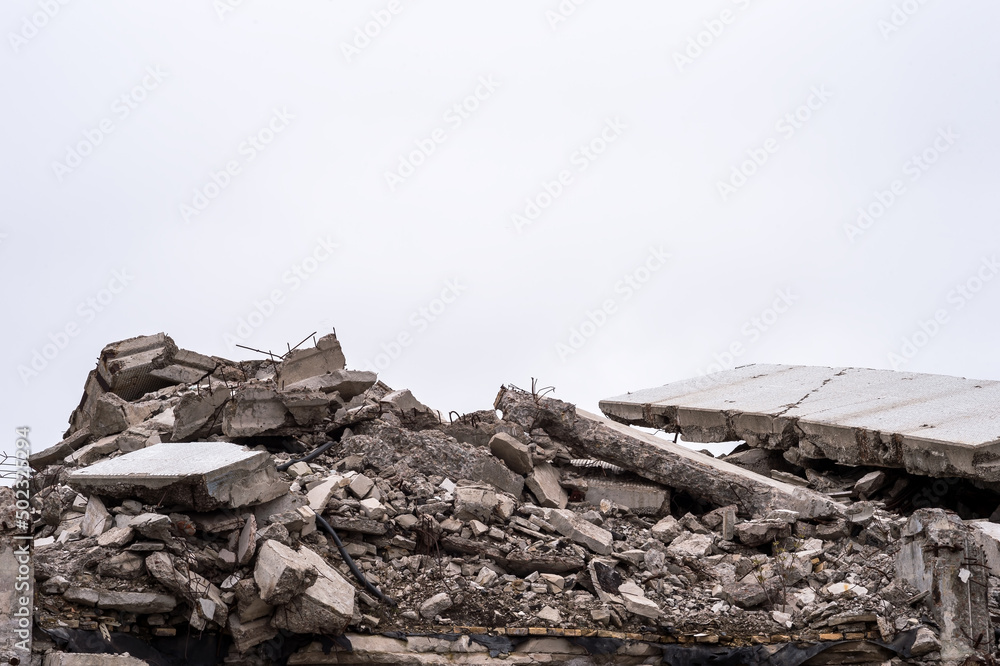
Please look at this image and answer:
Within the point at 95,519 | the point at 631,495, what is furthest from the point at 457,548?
the point at 95,519

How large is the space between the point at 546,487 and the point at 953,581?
10.6ft

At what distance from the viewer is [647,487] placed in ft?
27.4

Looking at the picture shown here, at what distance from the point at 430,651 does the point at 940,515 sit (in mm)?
3715

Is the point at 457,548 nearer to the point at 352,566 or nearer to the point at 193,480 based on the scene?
the point at 352,566

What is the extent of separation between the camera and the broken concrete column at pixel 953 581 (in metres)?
6.16

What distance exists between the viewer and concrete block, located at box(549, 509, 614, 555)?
6.93 m

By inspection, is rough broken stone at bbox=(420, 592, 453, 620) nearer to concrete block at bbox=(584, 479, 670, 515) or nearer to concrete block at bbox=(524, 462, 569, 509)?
concrete block at bbox=(524, 462, 569, 509)

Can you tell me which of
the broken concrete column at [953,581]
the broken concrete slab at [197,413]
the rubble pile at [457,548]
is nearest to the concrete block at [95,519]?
the rubble pile at [457,548]

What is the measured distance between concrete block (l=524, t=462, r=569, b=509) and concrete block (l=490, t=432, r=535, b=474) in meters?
0.11

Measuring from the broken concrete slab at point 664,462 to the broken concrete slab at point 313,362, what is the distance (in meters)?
1.78

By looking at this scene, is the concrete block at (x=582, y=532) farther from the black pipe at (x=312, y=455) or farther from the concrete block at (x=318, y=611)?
the black pipe at (x=312, y=455)

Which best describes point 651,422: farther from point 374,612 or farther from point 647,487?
point 374,612

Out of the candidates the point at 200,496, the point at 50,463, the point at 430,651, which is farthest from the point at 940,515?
the point at 50,463

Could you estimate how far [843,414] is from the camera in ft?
29.5
